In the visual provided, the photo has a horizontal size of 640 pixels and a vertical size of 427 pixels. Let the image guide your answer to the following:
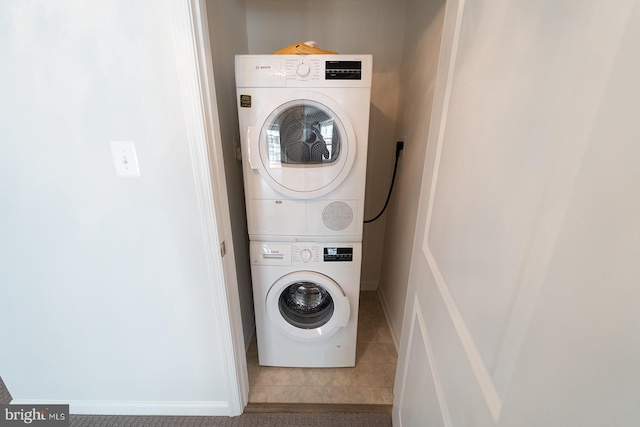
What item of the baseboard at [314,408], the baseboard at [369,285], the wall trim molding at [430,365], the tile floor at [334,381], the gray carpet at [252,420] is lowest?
the gray carpet at [252,420]

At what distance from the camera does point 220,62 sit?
4.29 ft

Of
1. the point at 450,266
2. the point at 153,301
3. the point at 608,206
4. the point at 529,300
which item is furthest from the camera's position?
the point at 153,301

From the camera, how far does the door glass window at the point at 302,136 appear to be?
123cm

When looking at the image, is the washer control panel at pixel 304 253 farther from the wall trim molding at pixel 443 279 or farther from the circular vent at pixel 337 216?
the wall trim molding at pixel 443 279

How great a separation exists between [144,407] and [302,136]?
1581 millimetres

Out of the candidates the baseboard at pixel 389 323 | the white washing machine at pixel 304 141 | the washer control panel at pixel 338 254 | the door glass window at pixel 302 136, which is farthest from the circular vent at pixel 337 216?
the baseboard at pixel 389 323

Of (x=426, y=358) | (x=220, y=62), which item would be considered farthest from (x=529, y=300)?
(x=220, y=62)

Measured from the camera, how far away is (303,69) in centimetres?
113

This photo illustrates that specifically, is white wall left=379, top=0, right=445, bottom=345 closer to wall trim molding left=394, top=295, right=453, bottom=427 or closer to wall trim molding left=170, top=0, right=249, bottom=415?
wall trim molding left=394, top=295, right=453, bottom=427

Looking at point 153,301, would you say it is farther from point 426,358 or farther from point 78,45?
point 426,358

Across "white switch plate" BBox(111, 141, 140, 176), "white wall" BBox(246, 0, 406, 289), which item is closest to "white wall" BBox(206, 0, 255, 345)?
"white wall" BBox(246, 0, 406, 289)

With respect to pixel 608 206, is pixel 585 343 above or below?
below

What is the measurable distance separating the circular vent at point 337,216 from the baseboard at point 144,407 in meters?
1.05

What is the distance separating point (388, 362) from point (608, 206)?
1.68m
